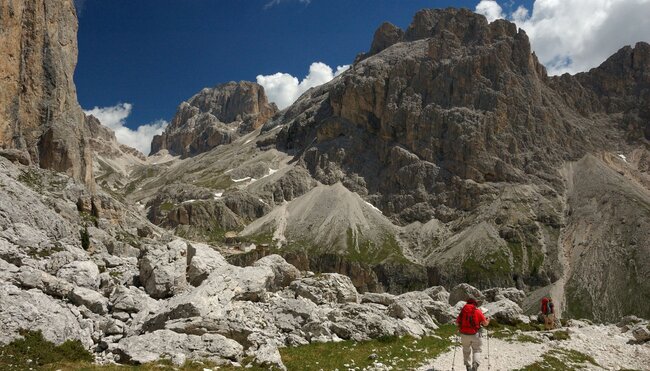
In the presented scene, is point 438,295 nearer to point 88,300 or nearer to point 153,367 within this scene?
point 88,300

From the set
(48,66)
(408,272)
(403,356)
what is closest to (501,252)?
(408,272)

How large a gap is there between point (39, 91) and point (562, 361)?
108165 millimetres

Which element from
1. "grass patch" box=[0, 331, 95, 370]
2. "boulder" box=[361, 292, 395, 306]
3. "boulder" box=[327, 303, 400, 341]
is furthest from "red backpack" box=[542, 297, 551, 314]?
"grass patch" box=[0, 331, 95, 370]

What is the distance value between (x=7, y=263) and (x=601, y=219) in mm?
218001

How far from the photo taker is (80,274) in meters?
31.6

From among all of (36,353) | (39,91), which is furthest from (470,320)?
(39,91)

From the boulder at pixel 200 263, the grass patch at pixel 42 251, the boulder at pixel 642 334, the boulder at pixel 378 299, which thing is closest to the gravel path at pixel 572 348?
the boulder at pixel 642 334

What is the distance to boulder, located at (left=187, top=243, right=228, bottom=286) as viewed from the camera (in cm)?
3771

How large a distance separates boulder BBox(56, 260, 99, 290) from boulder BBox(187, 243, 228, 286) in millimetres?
7281

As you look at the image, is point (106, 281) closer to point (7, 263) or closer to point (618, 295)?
point (7, 263)

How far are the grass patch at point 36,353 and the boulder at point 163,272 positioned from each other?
10.4 meters

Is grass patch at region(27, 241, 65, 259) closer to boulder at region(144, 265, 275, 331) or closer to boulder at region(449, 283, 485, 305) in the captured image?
boulder at region(144, 265, 275, 331)

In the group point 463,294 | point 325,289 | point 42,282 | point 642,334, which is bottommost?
point 642,334

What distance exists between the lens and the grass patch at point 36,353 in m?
20.4
